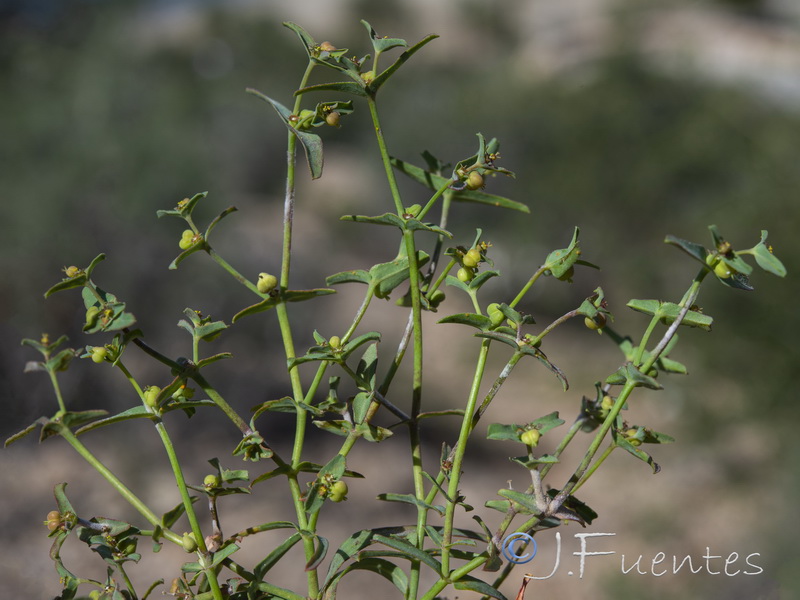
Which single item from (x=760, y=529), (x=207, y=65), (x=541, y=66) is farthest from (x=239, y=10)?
(x=760, y=529)

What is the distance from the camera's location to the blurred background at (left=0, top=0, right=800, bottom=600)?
4703 mm

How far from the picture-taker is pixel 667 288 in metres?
6.61

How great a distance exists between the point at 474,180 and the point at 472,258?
0.23 ft

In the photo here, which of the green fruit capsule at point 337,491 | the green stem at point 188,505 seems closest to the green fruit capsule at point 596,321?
the green fruit capsule at point 337,491

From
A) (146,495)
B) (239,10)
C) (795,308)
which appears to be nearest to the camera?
(146,495)

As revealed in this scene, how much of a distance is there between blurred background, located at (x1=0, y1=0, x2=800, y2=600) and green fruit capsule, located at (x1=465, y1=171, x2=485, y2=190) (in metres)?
2.09

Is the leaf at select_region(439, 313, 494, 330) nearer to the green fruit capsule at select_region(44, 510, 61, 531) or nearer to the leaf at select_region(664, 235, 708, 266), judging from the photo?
the leaf at select_region(664, 235, 708, 266)

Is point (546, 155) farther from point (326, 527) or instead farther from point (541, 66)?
point (326, 527)

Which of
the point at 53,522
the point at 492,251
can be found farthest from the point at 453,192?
the point at 492,251

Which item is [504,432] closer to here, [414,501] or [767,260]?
[414,501]

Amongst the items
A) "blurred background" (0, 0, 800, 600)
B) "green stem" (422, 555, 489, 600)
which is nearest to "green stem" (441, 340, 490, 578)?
"green stem" (422, 555, 489, 600)

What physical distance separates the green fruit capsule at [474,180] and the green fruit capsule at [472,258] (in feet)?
0.18

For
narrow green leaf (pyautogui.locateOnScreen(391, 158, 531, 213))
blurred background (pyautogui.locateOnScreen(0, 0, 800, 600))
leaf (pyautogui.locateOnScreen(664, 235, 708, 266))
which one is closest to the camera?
leaf (pyautogui.locateOnScreen(664, 235, 708, 266))

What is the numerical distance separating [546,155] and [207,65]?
27.3 feet
